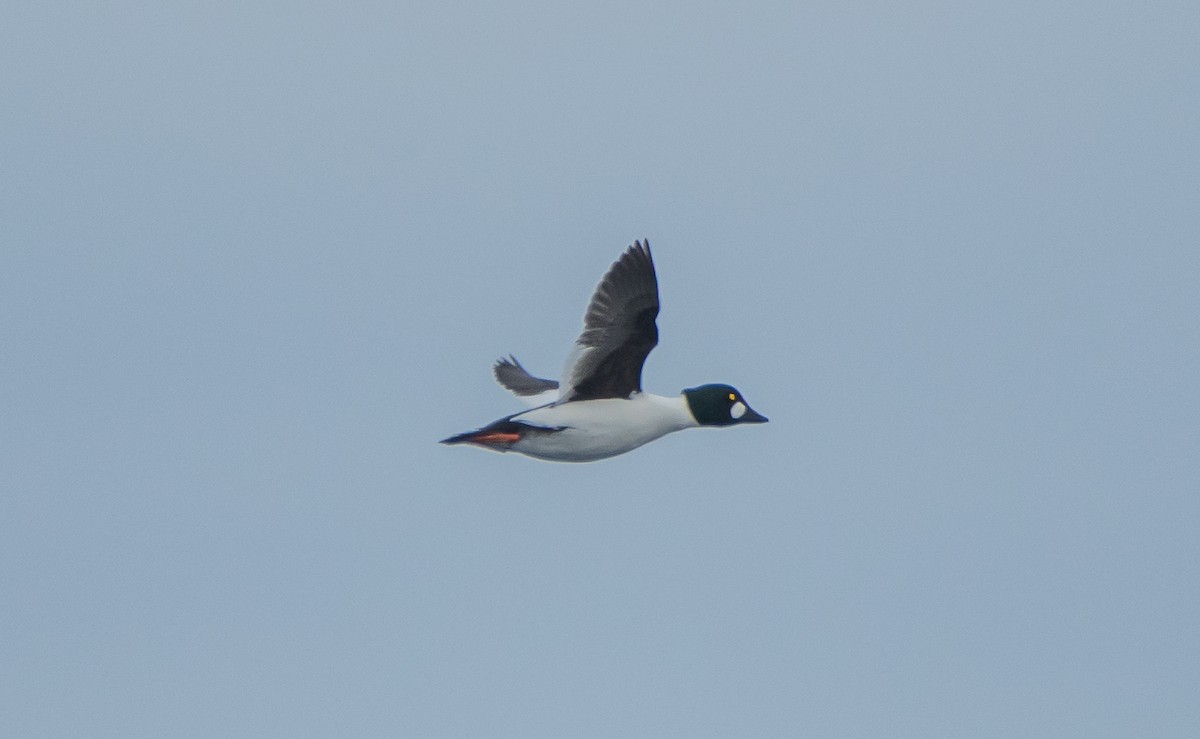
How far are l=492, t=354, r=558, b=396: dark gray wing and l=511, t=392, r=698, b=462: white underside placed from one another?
9.81ft

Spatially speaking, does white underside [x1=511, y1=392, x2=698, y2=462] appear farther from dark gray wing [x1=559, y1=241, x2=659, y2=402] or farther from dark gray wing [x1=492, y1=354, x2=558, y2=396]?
dark gray wing [x1=492, y1=354, x2=558, y2=396]

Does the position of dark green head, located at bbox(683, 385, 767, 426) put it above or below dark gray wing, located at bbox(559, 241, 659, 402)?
below

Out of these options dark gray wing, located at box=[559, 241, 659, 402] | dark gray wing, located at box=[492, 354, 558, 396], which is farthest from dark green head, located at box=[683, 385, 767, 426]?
dark gray wing, located at box=[492, 354, 558, 396]

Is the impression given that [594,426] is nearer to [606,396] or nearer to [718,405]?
[606,396]

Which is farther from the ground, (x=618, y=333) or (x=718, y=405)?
(x=618, y=333)

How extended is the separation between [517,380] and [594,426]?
4.08 metres

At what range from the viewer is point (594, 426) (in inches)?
714

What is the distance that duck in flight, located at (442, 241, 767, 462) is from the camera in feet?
58.6

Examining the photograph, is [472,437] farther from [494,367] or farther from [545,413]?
[494,367]

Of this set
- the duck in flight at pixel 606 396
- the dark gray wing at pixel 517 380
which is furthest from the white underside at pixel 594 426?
the dark gray wing at pixel 517 380

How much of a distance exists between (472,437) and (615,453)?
1.41 meters

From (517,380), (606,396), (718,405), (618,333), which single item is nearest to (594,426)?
(606,396)

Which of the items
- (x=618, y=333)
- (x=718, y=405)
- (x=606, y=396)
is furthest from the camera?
(x=718, y=405)

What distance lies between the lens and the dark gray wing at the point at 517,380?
850 inches
